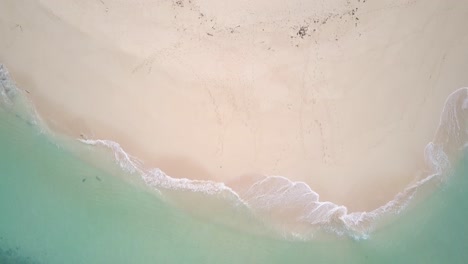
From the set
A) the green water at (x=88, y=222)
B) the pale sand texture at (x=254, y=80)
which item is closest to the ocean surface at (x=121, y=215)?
the green water at (x=88, y=222)

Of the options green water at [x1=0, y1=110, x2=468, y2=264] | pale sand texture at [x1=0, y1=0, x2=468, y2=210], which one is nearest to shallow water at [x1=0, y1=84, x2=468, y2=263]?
green water at [x1=0, y1=110, x2=468, y2=264]

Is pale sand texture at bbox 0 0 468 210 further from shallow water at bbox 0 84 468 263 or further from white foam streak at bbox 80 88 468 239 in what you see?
shallow water at bbox 0 84 468 263

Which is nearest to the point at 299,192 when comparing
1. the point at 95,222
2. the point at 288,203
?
the point at 288,203

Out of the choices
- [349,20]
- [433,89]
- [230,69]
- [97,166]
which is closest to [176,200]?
[97,166]

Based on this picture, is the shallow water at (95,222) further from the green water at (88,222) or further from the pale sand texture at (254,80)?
the pale sand texture at (254,80)

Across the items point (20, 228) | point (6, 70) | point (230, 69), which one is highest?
point (230, 69)

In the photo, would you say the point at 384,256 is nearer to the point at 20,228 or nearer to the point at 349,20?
the point at 349,20

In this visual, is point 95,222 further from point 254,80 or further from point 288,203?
point 254,80
